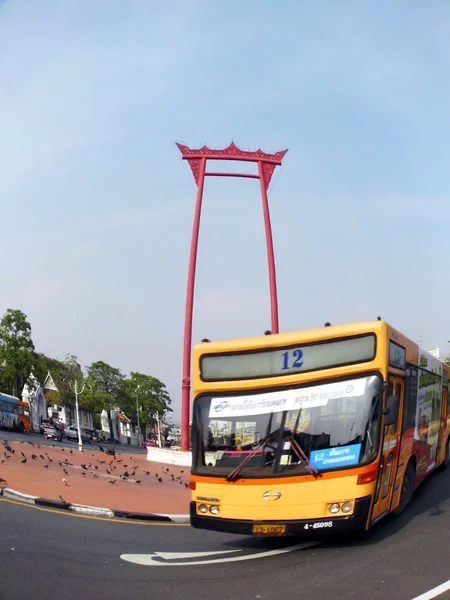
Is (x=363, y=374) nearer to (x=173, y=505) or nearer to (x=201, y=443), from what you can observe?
(x=201, y=443)

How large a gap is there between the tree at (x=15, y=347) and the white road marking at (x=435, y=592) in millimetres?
52587

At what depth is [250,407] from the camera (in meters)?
8.14

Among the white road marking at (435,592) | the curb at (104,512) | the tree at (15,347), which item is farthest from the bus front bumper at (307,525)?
the tree at (15,347)

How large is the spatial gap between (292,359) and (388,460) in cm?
184

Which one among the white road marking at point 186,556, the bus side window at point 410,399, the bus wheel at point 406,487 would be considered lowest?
the white road marking at point 186,556

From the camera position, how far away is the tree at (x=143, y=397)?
87.8 m

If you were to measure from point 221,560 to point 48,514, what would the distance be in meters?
4.27

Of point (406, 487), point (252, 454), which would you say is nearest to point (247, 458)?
point (252, 454)

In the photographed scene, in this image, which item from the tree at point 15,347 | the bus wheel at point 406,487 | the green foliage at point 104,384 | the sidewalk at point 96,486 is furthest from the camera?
the green foliage at point 104,384

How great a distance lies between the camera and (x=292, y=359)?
324 inches

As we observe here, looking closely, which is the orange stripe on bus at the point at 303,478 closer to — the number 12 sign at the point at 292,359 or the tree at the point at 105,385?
the number 12 sign at the point at 292,359

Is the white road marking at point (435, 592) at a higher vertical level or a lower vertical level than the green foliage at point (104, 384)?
higher

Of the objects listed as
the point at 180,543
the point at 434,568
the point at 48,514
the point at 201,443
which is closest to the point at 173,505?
the point at 48,514

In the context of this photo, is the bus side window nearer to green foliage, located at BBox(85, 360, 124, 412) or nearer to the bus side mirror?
the bus side mirror
